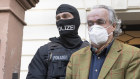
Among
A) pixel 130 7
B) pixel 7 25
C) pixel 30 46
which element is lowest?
pixel 30 46

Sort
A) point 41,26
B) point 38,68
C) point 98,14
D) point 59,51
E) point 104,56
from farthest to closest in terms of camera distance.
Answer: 1. point 41,26
2. point 59,51
3. point 38,68
4. point 98,14
5. point 104,56

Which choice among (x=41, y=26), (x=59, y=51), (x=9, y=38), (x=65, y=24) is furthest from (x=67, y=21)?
(x=41, y=26)

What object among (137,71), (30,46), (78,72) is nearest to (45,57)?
(78,72)

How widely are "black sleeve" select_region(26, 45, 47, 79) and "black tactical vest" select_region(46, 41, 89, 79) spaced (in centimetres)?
5

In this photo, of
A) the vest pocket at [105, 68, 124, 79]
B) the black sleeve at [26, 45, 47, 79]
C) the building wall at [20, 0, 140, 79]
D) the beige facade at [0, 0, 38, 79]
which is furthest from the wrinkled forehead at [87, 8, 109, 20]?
the building wall at [20, 0, 140, 79]

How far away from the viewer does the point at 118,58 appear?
258 cm

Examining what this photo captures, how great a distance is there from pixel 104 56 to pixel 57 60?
61cm

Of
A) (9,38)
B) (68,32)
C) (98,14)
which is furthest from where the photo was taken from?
(9,38)

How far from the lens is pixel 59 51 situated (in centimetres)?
315

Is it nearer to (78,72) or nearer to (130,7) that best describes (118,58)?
(78,72)

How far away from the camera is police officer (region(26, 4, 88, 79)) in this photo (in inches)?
120

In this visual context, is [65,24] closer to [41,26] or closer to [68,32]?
[68,32]

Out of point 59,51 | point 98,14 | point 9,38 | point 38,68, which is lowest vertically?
point 38,68

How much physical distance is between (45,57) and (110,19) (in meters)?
0.79
